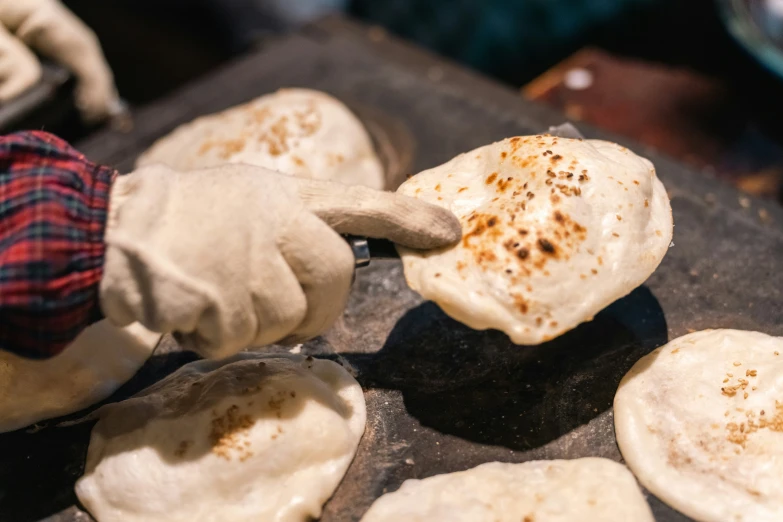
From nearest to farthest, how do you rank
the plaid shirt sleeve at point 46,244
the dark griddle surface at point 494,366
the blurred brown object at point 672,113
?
1. the plaid shirt sleeve at point 46,244
2. the dark griddle surface at point 494,366
3. the blurred brown object at point 672,113

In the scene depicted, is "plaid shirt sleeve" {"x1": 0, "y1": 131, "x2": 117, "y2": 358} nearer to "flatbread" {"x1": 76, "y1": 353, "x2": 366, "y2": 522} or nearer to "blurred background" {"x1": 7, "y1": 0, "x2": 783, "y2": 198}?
"flatbread" {"x1": 76, "y1": 353, "x2": 366, "y2": 522}

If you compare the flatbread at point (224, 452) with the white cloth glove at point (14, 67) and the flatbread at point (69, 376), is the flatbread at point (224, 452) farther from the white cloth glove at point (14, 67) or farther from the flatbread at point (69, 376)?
the white cloth glove at point (14, 67)

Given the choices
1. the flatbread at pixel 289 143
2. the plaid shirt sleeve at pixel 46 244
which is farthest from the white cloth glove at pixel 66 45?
the plaid shirt sleeve at pixel 46 244

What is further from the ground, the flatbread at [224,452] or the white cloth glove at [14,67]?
the white cloth glove at [14,67]

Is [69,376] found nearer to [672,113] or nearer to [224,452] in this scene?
[224,452]

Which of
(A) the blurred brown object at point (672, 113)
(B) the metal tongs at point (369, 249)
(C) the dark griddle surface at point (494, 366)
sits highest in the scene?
(B) the metal tongs at point (369, 249)

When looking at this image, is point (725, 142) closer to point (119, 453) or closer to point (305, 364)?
point (305, 364)

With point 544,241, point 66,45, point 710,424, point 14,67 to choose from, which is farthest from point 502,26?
point 710,424

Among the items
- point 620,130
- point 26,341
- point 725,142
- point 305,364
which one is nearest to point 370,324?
point 305,364
